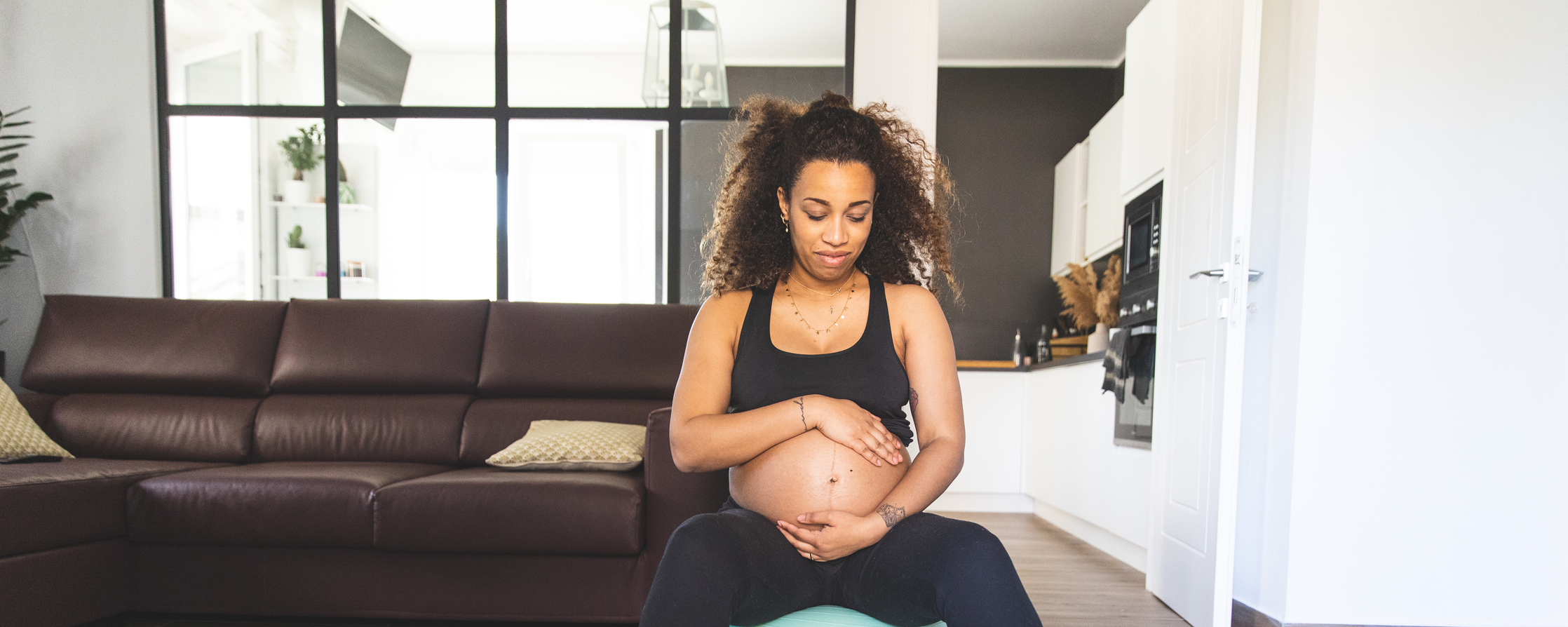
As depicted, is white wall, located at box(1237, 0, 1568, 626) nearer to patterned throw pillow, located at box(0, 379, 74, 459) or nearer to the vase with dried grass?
the vase with dried grass

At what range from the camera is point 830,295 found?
1.36 m

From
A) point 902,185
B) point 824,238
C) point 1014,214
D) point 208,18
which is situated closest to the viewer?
point 824,238

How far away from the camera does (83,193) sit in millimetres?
3543

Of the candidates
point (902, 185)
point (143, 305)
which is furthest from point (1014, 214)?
point (143, 305)

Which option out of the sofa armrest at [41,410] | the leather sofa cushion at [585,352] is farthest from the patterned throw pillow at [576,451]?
the sofa armrest at [41,410]

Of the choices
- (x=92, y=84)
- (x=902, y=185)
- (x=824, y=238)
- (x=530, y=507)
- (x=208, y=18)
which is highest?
(x=208, y=18)

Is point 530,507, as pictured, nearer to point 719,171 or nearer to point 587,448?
point 587,448

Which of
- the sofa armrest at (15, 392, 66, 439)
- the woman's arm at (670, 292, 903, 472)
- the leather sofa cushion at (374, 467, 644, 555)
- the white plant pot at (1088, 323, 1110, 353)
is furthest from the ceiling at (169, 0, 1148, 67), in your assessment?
the woman's arm at (670, 292, 903, 472)

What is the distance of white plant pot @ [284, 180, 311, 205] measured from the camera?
3754mm

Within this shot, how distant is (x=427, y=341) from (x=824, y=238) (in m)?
2.03

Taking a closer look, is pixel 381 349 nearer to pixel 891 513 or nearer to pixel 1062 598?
pixel 891 513

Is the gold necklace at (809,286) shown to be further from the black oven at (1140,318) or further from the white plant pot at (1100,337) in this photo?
the white plant pot at (1100,337)

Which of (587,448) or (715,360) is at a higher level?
(715,360)

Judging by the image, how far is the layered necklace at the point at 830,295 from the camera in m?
A: 1.32
